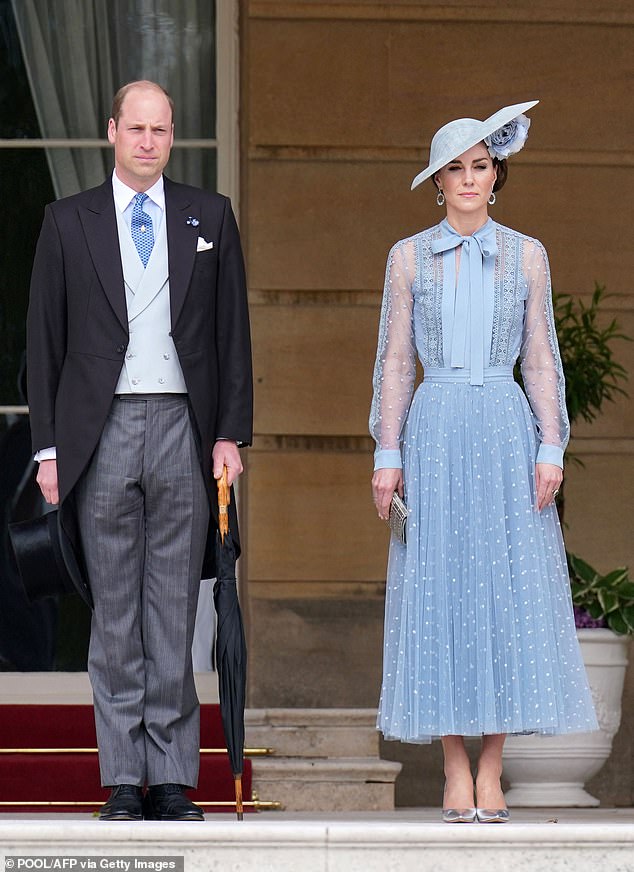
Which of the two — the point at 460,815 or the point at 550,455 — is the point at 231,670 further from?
the point at 550,455

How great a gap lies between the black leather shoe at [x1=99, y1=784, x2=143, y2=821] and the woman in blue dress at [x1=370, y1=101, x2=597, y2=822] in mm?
687

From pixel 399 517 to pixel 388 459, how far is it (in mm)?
157

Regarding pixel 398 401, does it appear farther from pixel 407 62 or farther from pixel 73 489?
pixel 407 62

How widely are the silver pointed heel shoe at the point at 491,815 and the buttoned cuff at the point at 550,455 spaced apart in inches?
35.7

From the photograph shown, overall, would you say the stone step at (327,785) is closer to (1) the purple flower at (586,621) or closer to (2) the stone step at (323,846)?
(1) the purple flower at (586,621)

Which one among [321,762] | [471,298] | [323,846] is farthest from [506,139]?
[321,762]

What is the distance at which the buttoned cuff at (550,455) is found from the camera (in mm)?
4566

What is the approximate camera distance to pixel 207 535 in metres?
4.54

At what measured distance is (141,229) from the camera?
4484 mm

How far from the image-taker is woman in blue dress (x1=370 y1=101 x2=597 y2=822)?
4.48 meters

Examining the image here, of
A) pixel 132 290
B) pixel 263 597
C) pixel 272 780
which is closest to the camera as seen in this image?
pixel 132 290

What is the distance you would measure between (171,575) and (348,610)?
2.52 m

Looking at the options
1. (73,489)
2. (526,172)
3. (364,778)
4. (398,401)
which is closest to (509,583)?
(398,401)

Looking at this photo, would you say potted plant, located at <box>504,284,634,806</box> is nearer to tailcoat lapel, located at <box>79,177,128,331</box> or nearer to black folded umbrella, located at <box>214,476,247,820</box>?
black folded umbrella, located at <box>214,476,247,820</box>
